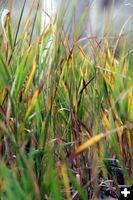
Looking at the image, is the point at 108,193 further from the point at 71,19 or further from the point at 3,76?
the point at 71,19

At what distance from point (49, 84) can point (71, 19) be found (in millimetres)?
250

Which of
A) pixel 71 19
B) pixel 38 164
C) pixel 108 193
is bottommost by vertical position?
pixel 108 193

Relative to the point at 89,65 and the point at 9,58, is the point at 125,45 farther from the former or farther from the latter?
the point at 9,58

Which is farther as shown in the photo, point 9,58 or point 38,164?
point 9,58

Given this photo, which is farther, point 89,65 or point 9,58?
point 89,65

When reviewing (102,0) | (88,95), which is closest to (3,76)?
(88,95)

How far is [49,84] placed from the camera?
1.04 metres

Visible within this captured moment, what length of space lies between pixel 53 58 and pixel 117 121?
20 centimetres

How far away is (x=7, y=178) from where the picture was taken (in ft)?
2.04

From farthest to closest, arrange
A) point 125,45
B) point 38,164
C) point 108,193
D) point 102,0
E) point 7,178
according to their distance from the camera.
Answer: point 102,0, point 125,45, point 108,193, point 38,164, point 7,178

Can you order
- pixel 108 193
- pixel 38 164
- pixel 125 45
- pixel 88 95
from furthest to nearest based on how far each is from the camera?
1. pixel 125 45
2. pixel 88 95
3. pixel 108 193
4. pixel 38 164

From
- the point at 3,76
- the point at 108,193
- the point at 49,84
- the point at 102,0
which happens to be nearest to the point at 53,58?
the point at 49,84

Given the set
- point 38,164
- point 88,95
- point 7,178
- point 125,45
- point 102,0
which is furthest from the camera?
point 102,0

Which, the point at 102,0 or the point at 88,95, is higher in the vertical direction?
the point at 102,0
